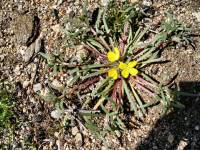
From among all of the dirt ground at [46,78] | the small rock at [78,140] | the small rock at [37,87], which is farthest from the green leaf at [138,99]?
the small rock at [37,87]

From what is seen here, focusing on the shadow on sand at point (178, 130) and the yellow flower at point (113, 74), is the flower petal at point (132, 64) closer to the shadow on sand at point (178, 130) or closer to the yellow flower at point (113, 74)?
the yellow flower at point (113, 74)

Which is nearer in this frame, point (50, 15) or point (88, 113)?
point (88, 113)

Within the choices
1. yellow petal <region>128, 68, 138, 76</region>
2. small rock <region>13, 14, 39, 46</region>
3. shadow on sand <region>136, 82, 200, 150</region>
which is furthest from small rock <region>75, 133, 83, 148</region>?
small rock <region>13, 14, 39, 46</region>

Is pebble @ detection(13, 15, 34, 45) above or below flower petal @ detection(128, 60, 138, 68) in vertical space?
above

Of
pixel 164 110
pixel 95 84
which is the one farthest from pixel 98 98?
pixel 164 110

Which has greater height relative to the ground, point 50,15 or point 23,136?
point 50,15

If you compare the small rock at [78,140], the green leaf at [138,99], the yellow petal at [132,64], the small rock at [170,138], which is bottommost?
the small rock at [170,138]

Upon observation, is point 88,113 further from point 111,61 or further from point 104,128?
point 111,61

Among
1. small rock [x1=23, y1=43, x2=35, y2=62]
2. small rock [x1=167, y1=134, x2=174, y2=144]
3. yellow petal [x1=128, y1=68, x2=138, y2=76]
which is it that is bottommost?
small rock [x1=167, y1=134, x2=174, y2=144]

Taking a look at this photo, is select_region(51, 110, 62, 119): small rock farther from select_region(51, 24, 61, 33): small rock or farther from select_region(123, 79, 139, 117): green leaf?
select_region(51, 24, 61, 33): small rock
